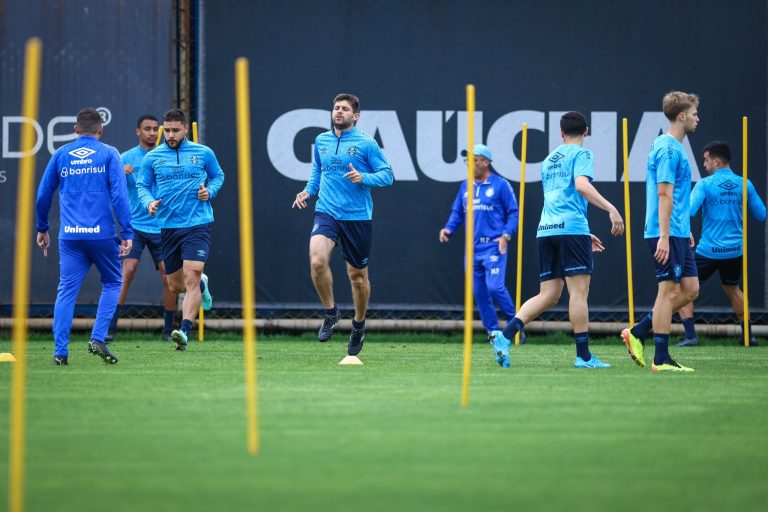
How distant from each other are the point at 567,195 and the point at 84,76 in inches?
264

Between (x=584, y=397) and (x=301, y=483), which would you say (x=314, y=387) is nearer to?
(x=584, y=397)

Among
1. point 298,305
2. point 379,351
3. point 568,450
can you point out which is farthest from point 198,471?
point 298,305

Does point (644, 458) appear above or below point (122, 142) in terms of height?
below

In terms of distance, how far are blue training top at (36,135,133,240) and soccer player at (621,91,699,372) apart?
4156 mm

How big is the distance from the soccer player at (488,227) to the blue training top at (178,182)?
279 cm

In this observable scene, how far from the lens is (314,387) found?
787 cm

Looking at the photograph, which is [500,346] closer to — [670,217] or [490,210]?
[670,217]

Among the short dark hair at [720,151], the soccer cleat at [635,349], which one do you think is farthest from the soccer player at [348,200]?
the short dark hair at [720,151]

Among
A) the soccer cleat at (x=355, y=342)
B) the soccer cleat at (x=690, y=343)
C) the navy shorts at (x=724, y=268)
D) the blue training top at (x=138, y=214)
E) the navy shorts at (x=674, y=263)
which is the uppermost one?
the blue training top at (x=138, y=214)

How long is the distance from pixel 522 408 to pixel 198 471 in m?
2.45

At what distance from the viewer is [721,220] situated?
13312 millimetres

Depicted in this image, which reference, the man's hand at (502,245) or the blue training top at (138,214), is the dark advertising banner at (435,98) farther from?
the blue training top at (138,214)

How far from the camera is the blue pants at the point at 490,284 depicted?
13055 millimetres

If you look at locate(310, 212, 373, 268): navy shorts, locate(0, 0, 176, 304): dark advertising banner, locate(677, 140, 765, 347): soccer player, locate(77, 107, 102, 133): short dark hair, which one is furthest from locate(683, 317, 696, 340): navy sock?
locate(77, 107, 102, 133): short dark hair
